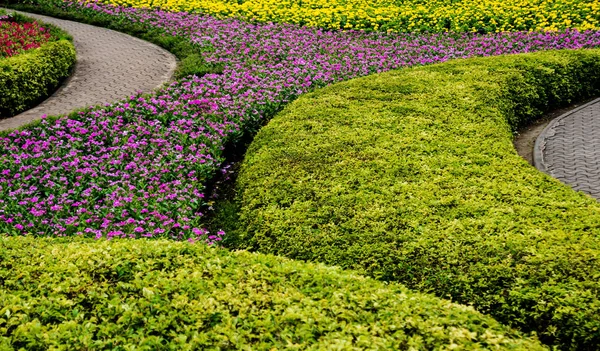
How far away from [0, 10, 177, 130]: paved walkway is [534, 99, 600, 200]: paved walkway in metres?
7.05

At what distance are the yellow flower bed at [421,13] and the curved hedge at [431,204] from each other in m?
5.87

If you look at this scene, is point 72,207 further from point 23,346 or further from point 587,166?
point 587,166

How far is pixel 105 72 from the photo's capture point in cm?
1253

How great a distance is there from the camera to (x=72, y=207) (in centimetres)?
675

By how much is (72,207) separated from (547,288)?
5.02m

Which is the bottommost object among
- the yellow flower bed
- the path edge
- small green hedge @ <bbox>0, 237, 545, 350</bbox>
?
small green hedge @ <bbox>0, 237, 545, 350</bbox>

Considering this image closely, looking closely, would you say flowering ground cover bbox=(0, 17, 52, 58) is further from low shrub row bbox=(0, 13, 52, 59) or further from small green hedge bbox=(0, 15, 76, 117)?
small green hedge bbox=(0, 15, 76, 117)

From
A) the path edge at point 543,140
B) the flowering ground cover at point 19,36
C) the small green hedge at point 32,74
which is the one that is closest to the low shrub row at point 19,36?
the flowering ground cover at point 19,36

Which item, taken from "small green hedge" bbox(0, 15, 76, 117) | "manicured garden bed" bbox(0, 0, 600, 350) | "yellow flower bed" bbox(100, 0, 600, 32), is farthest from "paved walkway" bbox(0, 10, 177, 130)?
"yellow flower bed" bbox(100, 0, 600, 32)

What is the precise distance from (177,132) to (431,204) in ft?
13.7

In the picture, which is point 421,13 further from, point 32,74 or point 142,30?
point 32,74

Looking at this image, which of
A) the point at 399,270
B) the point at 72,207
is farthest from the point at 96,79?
the point at 399,270

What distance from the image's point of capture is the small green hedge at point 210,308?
12.1 ft

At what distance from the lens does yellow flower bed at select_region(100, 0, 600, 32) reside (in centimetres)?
1455
